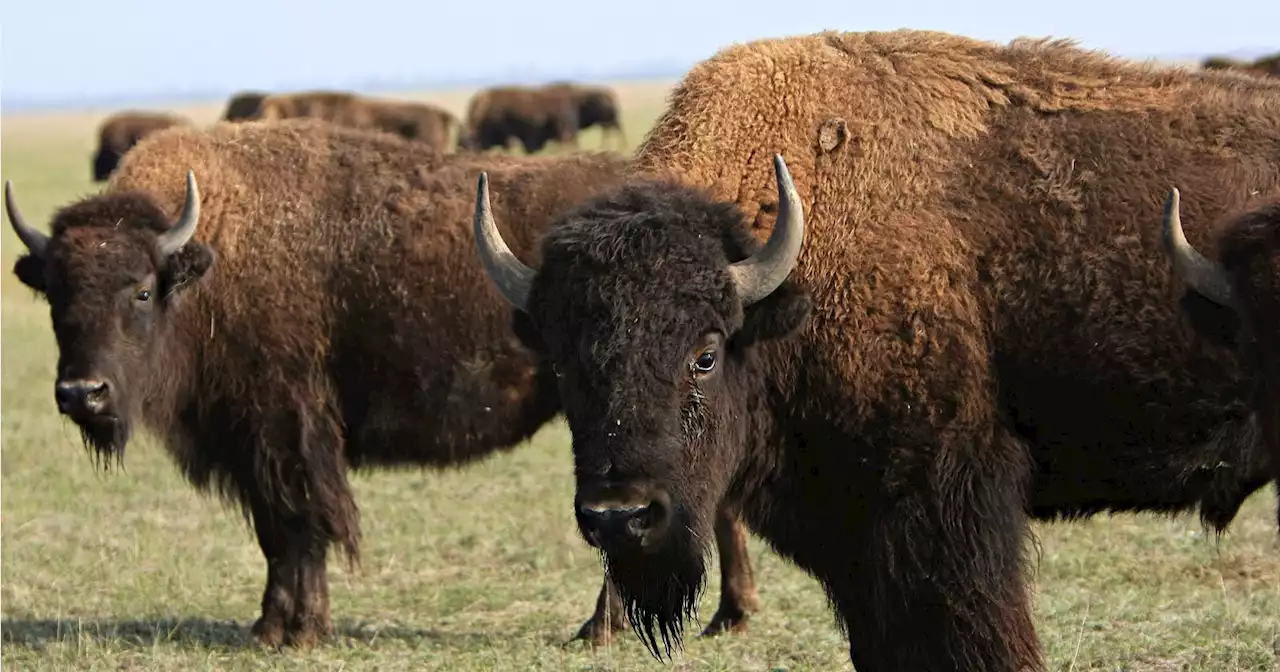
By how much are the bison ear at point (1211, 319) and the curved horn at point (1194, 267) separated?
0.07 meters

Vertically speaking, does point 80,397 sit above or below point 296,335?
below

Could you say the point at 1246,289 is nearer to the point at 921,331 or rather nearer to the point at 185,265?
the point at 921,331

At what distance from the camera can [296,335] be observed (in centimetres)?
746

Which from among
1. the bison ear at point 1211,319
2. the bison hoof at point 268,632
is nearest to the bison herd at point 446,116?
the bison hoof at point 268,632

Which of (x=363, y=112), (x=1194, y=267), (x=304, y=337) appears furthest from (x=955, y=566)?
(x=363, y=112)

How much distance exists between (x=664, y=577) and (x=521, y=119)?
4306 centimetres

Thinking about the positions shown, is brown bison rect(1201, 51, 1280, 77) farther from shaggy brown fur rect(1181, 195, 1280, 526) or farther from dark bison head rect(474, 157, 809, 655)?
dark bison head rect(474, 157, 809, 655)

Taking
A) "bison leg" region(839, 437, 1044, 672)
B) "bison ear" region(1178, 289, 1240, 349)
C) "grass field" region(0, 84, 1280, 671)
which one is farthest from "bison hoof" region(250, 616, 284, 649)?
"bison ear" region(1178, 289, 1240, 349)

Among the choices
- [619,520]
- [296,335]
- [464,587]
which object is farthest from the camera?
[464,587]

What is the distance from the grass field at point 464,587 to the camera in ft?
21.3

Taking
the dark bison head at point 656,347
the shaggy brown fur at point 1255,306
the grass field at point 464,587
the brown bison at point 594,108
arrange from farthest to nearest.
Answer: the brown bison at point 594,108 → the grass field at point 464,587 → the dark bison head at point 656,347 → the shaggy brown fur at point 1255,306

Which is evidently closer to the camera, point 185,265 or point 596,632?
point 596,632

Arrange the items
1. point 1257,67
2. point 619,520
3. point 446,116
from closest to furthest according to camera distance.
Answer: point 619,520 < point 1257,67 < point 446,116

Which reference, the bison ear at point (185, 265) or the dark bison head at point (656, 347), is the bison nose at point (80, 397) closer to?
the bison ear at point (185, 265)
